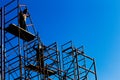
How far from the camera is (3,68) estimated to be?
4431 centimetres

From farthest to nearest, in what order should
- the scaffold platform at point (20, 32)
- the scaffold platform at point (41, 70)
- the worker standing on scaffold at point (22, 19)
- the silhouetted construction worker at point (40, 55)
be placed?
the silhouetted construction worker at point (40, 55) → the scaffold platform at point (41, 70) → the worker standing on scaffold at point (22, 19) → the scaffold platform at point (20, 32)

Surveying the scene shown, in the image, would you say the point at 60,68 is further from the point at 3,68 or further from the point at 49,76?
the point at 3,68

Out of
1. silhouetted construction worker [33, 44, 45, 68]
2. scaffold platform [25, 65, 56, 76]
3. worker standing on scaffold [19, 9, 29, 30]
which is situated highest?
worker standing on scaffold [19, 9, 29, 30]

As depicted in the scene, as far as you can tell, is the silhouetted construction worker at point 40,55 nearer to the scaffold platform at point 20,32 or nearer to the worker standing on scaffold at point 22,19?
the scaffold platform at point 20,32

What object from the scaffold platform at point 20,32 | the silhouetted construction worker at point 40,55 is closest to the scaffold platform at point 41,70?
the silhouetted construction worker at point 40,55

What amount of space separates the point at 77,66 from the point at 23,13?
268 inches

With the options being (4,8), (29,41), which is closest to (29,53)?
(29,41)

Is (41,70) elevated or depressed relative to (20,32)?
depressed

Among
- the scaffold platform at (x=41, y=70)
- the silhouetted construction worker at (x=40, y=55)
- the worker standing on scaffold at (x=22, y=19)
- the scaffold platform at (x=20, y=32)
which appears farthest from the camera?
the silhouetted construction worker at (x=40, y=55)

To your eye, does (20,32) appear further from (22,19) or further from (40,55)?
(40,55)

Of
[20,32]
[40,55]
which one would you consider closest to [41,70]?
[40,55]

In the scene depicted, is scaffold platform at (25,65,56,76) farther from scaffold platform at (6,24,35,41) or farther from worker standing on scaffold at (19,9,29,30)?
worker standing on scaffold at (19,9,29,30)

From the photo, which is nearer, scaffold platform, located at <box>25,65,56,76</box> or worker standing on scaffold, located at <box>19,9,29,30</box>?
worker standing on scaffold, located at <box>19,9,29,30</box>

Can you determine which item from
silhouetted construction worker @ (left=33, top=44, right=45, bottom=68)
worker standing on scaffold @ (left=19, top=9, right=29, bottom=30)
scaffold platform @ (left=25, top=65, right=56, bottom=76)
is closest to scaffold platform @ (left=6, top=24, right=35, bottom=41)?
worker standing on scaffold @ (left=19, top=9, right=29, bottom=30)
